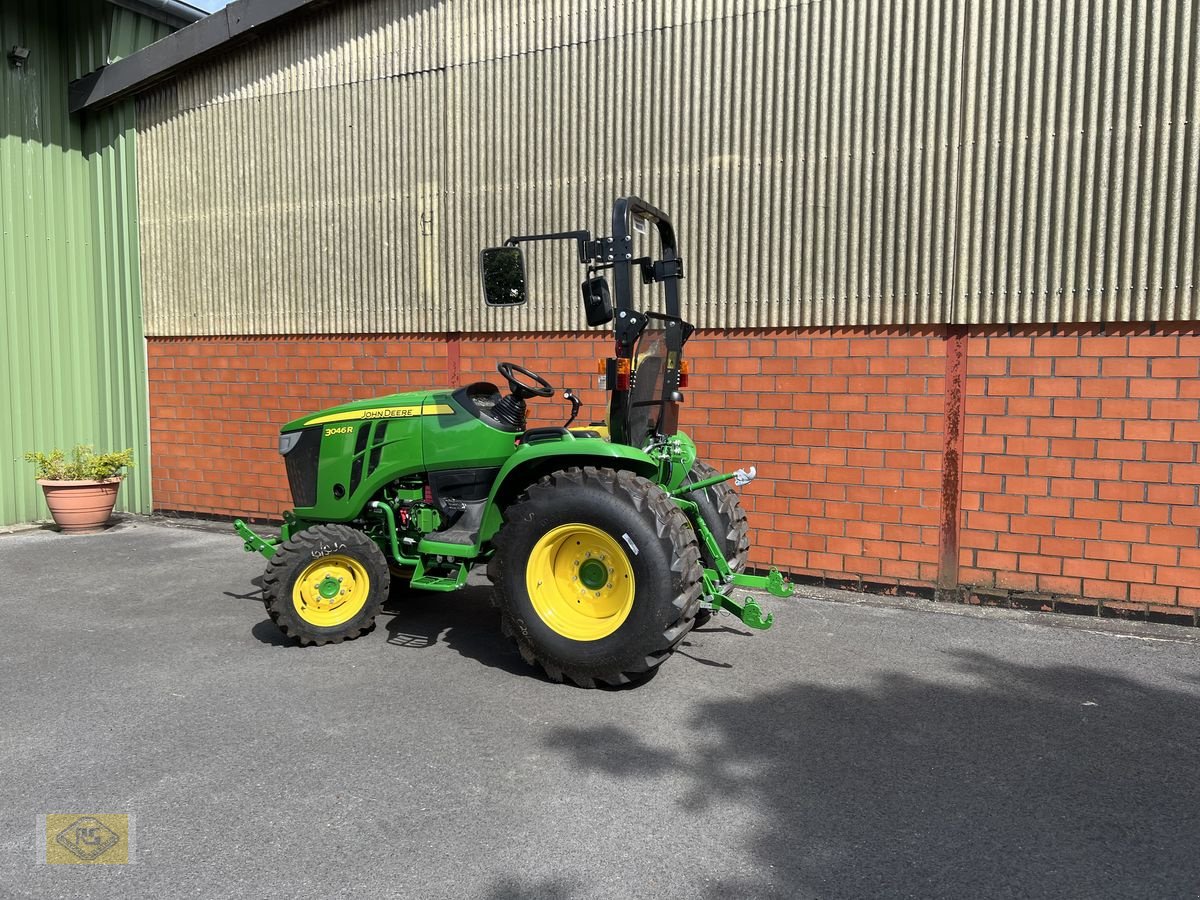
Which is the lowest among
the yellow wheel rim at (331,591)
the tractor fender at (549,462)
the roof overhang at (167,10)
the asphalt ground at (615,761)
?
the asphalt ground at (615,761)

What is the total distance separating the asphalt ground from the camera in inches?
108

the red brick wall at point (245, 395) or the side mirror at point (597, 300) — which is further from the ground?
the side mirror at point (597, 300)

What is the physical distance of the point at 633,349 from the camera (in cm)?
438

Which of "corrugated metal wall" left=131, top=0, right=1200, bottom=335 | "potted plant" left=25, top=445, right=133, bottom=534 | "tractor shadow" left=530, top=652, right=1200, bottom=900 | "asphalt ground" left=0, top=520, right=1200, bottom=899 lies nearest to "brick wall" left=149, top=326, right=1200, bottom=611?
"corrugated metal wall" left=131, top=0, right=1200, bottom=335

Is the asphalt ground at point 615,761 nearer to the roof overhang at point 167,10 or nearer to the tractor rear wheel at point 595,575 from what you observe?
the tractor rear wheel at point 595,575

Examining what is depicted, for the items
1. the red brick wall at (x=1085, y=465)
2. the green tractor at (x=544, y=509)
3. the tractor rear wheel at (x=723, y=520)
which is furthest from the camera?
the red brick wall at (x=1085, y=465)

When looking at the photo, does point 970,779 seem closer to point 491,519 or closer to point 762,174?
point 491,519

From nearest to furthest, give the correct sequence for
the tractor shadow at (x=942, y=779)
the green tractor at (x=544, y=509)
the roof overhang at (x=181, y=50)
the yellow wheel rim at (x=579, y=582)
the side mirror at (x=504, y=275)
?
the tractor shadow at (x=942, y=779), the green tractor at (x=544, y=509), the yellow wheel rim at (x=579, y=582), the side mirror at (x=504, y=275), the roof overhang at (x=181, y=50)

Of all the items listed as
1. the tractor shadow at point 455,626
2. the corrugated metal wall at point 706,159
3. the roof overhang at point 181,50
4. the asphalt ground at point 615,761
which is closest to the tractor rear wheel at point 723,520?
the asphalt ground at point 615,761

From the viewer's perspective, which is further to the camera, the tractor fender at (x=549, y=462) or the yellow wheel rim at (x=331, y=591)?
the yellow wheel rim at (x=331, y=591)

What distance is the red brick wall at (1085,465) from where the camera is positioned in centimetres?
526

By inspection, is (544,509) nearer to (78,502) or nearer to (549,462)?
(549,462)

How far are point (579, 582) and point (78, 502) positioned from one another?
20.3 feet

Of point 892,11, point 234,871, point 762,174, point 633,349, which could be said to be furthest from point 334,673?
point 892,11
